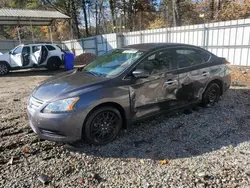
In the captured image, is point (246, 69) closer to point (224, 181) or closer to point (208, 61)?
point (208, 61)

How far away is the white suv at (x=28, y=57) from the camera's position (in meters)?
11.7

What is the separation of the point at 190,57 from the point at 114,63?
173 centimetres

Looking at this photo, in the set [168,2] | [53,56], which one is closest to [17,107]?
[53,56]

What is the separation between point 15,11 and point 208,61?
16.5 meters

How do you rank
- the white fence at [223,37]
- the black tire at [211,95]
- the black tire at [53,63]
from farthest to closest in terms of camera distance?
1. the black tire at [53,63]
2. the white fence at [223,37]
3. the black tire at [211,95]

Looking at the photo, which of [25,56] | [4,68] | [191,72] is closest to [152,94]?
[191,72]

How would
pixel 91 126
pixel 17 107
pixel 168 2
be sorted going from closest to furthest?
1. pixel 91 126
2. pixel 17 107
3. pixel 168 2

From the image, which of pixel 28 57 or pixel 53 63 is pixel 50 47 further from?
pixel 28 57

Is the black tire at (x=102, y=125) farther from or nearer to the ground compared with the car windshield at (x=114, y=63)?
nearer to the ground

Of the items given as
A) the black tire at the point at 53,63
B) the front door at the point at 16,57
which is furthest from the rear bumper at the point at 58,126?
the black tire at the point at 53,63

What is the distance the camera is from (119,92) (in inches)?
132

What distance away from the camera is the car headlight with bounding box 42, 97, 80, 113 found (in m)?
2.97

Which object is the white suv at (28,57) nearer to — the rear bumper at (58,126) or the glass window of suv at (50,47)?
the glass window of suv at (50,47)

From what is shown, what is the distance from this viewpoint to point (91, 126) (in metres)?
3.21
